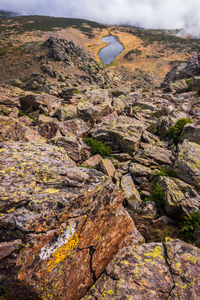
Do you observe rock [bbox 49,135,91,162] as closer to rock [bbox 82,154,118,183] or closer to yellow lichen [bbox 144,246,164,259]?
rock [bbox 82,154,118,183]

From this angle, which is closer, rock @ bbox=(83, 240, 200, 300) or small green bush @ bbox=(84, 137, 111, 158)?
rock @ bbox=(83, 240, 200, 300)

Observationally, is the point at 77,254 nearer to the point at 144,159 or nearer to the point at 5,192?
the point at 5,192

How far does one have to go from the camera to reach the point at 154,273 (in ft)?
13.7

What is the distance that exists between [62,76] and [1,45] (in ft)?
142

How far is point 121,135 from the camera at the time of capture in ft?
32.5

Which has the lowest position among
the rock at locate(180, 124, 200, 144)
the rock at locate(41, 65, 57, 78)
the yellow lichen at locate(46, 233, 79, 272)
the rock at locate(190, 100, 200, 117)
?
the yellow lichen at locate(46, 233, 79, 272)

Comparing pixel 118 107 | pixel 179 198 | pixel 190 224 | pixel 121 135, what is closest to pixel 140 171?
pixel 179 198

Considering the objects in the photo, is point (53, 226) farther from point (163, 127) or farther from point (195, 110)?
point (195, 110)

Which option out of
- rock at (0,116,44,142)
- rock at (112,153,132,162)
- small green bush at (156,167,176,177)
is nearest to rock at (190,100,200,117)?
small green bush at (156,167,176,177)

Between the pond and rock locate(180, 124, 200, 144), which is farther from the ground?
the pond

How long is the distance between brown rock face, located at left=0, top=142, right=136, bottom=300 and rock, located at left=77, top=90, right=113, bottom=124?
758 centimetres

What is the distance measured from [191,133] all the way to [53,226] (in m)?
10.4

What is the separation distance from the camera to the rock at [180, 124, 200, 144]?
10.0 m

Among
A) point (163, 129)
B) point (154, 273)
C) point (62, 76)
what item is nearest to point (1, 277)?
point (154, 273)
